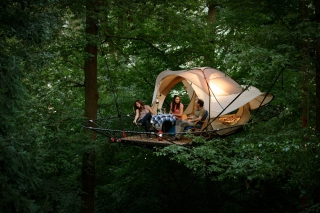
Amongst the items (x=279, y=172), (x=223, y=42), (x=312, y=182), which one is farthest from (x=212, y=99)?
(x=312, y=182)

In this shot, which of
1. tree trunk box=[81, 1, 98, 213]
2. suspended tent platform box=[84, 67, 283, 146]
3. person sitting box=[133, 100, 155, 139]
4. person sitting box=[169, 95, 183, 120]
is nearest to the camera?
suspended tent platform box=[84, 67, 283, 146]

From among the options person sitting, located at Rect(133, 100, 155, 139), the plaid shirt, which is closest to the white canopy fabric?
the plaid shirt

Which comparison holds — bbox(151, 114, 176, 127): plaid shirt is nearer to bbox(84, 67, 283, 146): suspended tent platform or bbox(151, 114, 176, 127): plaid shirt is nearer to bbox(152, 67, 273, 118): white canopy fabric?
bbox(84, 67, 283, 146): suspended tent platform

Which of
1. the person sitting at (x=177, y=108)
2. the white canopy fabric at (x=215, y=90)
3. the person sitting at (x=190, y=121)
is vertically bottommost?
the person sitting at (x=190, y=121)

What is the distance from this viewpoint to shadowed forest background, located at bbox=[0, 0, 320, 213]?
533 centimetres

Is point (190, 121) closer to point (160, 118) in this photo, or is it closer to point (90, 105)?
point (160, 118)

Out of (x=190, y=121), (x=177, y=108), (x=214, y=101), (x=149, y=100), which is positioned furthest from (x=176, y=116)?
(x=149, y=100)

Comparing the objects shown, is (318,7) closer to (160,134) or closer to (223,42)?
(160,134)

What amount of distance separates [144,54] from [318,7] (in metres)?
4.88

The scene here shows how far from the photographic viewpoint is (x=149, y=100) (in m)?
9.99

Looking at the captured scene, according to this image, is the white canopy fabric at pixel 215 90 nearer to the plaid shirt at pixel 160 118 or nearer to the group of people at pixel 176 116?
the group of people at pixel 176 116

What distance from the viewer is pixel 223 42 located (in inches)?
387

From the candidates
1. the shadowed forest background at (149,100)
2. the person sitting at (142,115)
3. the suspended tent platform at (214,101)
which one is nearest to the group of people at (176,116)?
the person sitting at (142,115)

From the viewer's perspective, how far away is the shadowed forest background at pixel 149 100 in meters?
5.33
